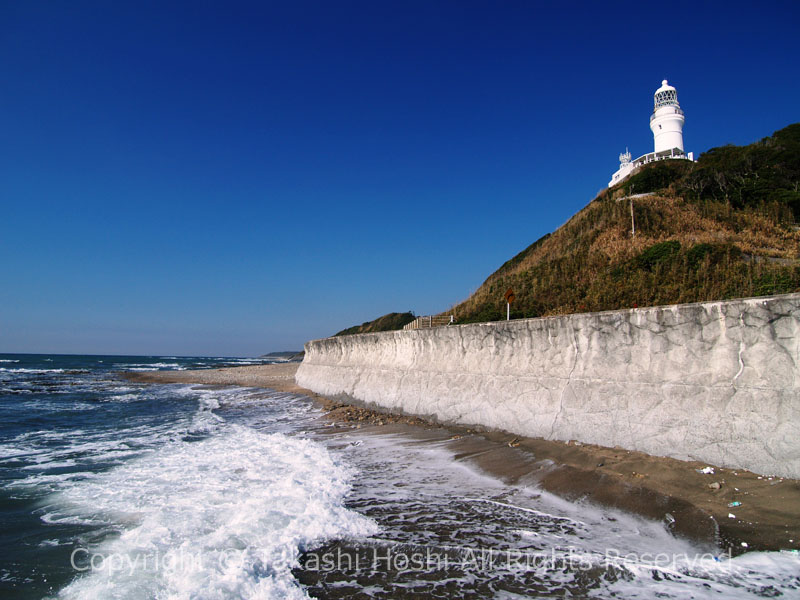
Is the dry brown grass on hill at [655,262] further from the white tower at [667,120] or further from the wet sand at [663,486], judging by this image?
the white tower at [667,120]

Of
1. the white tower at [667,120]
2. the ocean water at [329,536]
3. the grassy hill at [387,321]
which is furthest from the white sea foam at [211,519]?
the white tower at [667,120]

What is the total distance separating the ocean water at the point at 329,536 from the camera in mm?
3697

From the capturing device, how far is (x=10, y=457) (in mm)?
9477

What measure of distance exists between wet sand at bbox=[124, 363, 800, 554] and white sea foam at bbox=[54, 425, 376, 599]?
2.75 m

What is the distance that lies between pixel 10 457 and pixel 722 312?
13.7 meters

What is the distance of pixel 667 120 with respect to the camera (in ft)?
171

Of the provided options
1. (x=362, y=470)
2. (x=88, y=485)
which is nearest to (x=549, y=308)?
(x=362, y=470)

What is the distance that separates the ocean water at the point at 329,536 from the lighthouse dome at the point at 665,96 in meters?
60.7

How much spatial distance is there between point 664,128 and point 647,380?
190 feet

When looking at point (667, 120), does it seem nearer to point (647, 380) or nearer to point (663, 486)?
point (647, 380)

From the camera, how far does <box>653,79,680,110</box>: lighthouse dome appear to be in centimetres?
5288

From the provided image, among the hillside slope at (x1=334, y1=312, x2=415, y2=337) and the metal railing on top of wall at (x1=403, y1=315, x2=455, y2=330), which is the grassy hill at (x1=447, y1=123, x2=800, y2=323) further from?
the hillside slope at (x1=334, y1=312, x2=415, y2=337)

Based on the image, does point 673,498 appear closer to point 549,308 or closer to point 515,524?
point 515,524

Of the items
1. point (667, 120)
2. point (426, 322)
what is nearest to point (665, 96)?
point (667, 120)
